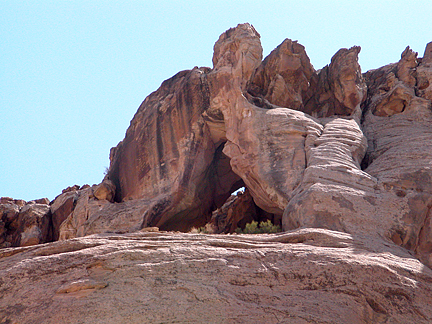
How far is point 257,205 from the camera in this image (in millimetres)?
15367

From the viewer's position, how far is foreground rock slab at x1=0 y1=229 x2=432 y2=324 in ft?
21.1

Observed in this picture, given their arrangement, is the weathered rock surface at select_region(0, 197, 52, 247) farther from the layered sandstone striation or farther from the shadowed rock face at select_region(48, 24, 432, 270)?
the shadowed rock face at select_region(48, 24, 432, 270)

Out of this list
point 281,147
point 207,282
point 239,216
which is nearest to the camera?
point 207,282

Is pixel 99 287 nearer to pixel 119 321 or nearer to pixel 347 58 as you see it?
pixel 119 321

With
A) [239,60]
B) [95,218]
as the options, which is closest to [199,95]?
[239,60]

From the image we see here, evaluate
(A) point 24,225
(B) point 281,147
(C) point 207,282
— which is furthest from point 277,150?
(A) point 24,225

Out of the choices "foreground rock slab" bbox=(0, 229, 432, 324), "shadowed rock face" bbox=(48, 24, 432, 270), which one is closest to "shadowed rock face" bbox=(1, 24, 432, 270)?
"shadowed rock face" bbox=(48, 24, 432, 270)

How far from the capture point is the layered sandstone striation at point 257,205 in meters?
6.96

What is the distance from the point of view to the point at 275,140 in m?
13.4

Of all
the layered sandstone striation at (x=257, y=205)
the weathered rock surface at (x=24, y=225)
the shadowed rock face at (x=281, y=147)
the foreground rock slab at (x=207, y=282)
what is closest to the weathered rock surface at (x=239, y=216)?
the layered sandstone striation at (x=257, y=205)

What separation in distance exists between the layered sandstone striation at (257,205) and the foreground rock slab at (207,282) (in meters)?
0.03

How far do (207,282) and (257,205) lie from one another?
837cm

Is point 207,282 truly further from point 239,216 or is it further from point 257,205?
point 239,216

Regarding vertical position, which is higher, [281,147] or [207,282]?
[281,147]
